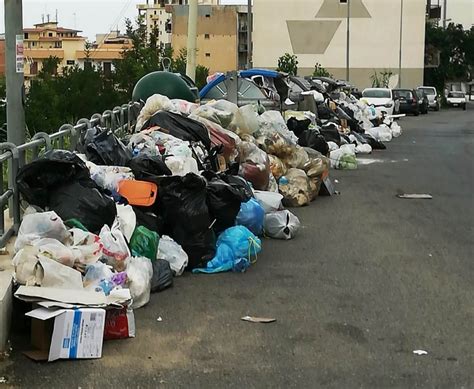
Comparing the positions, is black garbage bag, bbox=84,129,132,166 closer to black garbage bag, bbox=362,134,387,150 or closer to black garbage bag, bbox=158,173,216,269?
black garbage bag, bbox=158,173,216,269

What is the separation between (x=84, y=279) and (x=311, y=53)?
6416 cm

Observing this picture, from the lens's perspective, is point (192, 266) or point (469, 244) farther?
point (469, 244)

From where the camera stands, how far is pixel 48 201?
21.1 feet

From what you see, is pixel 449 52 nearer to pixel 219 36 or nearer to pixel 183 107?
pixel 219 36

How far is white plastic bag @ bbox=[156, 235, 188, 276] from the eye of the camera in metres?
6.86

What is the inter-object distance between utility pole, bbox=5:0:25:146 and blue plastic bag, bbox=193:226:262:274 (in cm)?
195

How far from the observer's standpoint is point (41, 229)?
5.74 m

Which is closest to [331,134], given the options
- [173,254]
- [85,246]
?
[173,254]

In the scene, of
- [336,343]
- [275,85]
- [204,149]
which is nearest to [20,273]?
[336,343]

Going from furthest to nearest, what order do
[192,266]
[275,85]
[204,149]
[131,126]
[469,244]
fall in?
[275,85] → [131,126] → [204,149] → [469,244] → [192,266]

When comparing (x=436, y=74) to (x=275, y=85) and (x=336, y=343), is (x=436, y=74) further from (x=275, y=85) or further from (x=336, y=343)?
(x=336, y=343)

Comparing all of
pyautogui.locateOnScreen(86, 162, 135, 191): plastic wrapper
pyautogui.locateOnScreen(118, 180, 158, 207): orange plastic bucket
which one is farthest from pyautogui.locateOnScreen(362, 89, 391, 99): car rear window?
pyautogui.locateOnScreen(118, 180, 158, 207): orange plastic bucket

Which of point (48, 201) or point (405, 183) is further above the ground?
point (48, 201)

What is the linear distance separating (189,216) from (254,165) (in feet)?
10.4
